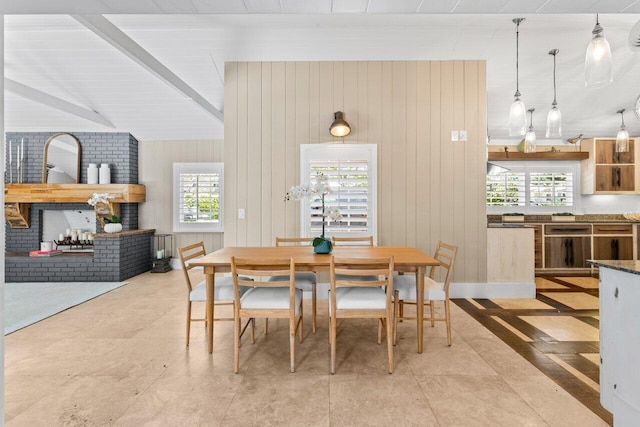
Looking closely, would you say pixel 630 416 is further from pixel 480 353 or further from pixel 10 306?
pixel 10 306

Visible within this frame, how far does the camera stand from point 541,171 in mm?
5934

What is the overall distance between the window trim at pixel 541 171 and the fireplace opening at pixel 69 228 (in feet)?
23.7

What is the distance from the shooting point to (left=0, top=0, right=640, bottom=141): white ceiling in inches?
124

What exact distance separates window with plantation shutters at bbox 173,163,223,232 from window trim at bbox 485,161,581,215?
514 cm

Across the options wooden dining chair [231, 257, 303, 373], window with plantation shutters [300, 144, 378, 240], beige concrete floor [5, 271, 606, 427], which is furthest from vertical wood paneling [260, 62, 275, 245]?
wooden dining chair [231, 257, 303, 373]

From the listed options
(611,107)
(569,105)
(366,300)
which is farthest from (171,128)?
(611,107)

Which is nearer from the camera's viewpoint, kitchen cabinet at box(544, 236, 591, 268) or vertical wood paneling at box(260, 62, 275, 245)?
vertical wood paneling at box(260, 62, 275, 245)

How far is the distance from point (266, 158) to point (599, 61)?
3126 mm

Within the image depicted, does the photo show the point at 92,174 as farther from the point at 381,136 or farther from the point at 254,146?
the point at 381,136

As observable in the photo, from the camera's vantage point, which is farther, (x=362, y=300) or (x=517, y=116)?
(x=517, y=116)

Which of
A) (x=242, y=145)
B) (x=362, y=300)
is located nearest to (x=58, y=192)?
(x=242, y=145)

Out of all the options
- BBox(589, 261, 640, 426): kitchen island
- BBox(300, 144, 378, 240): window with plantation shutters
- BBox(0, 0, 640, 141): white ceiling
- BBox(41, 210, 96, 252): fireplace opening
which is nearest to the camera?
BBox(589, 261, 640, 426): kitchen island

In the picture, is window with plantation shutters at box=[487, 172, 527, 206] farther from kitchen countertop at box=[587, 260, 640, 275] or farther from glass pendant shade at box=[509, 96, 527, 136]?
kitchen countertop at box=[587, 260, 640, 275]

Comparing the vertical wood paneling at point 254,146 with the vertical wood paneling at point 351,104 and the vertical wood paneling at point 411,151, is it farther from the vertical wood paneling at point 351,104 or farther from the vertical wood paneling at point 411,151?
the vertical wood paneling at point 411,151
